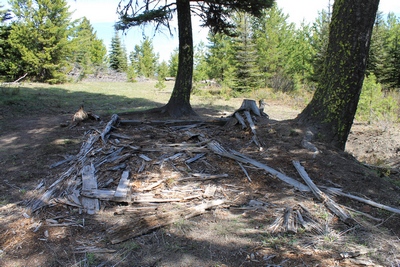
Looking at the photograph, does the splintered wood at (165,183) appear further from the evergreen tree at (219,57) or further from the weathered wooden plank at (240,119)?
the evergreen tree at (219,57)

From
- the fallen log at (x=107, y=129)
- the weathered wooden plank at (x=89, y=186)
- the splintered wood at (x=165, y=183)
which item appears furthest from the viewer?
the fallen log at (x=107, y=129)

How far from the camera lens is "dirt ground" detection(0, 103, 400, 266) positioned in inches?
101

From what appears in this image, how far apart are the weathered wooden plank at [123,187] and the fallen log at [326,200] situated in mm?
2321

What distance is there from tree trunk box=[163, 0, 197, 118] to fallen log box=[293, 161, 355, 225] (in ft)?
17.5

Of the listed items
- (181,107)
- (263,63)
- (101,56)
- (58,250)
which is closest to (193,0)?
(181,107)

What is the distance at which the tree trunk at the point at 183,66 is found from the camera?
8.49 meters

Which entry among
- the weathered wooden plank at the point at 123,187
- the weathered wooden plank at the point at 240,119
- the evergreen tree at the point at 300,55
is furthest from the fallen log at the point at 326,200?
the evergreen tree at the point at 300,55

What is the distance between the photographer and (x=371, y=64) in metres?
28.5

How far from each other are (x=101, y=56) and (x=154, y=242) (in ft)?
153

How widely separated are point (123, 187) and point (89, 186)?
0.47m

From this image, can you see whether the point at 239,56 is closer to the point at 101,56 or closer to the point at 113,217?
the point at 113,217

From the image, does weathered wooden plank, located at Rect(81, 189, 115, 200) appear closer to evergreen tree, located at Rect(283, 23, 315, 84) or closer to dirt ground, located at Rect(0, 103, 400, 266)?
dirt ground, located at Rect(0, 103, 400, 266)

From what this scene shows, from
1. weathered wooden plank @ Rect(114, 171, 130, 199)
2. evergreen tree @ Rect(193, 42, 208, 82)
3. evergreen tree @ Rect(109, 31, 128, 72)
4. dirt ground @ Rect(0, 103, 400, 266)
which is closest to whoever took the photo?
dirt ground @ Rect(0, 103, 400, 266)

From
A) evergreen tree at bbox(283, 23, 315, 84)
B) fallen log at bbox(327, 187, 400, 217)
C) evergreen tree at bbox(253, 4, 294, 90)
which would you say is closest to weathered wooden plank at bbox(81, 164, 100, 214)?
fallen log at bbox(327, 187, 400, 217)
